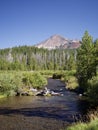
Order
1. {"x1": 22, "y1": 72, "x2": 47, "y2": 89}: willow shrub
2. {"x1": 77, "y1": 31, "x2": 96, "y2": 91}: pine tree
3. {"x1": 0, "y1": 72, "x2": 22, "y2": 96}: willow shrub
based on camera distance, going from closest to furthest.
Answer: {"x1": 0, "y1": 72, "x2": 22, "y2": 96}: willow shrub, {"x1": 77, "y1": 31, "x2": 96, "y2": 91}: pine tree, {"x1": 22, "y1": 72, "x2": 47, "y2": 89}: willow shrub

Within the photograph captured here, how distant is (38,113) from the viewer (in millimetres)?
36938

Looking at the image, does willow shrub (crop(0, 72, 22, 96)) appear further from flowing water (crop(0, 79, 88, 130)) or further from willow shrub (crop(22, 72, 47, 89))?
willow shrub (crop(22, 72, 47, 89))

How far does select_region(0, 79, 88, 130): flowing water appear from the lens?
3008 cm

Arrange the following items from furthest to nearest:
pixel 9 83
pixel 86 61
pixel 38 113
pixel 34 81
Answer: pixel 34 81 < pixel 86 61 < pixel 9 83 < pixel 38 113

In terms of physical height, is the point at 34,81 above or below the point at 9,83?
below

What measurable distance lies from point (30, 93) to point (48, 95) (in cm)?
398

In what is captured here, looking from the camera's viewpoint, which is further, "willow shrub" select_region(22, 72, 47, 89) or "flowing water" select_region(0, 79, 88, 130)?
"willow shrub" select_region(22, 72, 47, 89)

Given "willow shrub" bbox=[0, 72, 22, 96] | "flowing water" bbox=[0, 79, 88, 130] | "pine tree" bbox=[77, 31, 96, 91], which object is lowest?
"flowing water" bbox=[0, 79, 88, 130]

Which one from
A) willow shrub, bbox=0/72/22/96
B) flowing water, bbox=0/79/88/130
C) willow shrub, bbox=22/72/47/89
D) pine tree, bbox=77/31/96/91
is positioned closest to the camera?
flowing water, bbox=0/79/88/130

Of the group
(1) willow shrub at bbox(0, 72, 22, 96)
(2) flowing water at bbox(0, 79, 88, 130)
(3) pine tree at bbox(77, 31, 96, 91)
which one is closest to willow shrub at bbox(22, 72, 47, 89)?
(1) willow shrub at bbox(0, 72, 22, 96)

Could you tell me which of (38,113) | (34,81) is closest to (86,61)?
(34,81)

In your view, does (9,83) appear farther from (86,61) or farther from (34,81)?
(86,61)

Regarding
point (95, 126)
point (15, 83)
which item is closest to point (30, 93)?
point (15, 83)

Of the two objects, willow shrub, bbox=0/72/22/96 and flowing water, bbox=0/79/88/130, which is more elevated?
willow shrub, bbox=0/72/22/96
